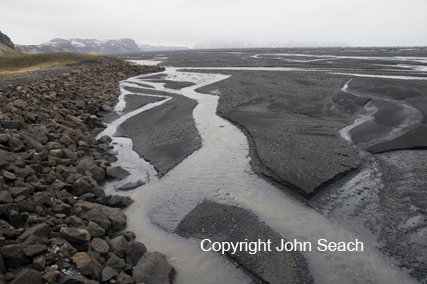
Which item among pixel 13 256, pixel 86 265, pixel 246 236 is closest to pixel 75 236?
pixel 86 265

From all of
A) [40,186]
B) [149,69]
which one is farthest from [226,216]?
[149,69]

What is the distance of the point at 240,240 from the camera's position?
7.87m

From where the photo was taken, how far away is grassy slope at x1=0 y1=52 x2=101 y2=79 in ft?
137

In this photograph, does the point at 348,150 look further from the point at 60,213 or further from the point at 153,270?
the point at 60,213

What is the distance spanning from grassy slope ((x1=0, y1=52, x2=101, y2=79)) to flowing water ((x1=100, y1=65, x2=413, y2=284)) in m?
37.9

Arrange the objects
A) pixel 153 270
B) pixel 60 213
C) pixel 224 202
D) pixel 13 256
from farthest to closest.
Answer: pixel 224 202 → pixel 60 213 → pixel 153 270 → pixel 13 256

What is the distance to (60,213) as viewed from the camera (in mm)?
8148

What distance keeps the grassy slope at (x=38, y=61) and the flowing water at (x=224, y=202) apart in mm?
37901

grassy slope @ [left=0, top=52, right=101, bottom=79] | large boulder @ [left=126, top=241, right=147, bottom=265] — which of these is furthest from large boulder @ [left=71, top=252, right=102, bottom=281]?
grassy slope @ [left=0, top=52, right=101, bottom=79]

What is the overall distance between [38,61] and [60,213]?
161ft

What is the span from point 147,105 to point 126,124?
6.19 m

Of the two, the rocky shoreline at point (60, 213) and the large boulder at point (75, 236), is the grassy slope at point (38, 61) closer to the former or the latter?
the rocky shoreline at point (60, 213)

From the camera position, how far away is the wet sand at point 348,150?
8727mm

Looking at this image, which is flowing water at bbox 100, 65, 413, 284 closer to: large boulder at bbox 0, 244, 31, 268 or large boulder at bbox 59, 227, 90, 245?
large boulder at bbox 59, 227, 90, 245
